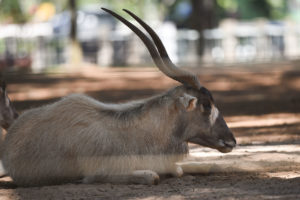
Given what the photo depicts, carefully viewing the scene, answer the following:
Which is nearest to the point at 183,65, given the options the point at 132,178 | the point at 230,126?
the point at 230,126

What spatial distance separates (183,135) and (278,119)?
6185 mm

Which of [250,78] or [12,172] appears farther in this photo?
[250,78]

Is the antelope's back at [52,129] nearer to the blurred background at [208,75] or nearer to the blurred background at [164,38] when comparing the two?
the blurred background at [208,75]

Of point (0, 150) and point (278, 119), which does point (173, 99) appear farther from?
point (278, 119)

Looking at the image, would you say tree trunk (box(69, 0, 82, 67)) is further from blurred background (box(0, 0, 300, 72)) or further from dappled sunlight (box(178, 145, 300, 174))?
dappled sunlight (box(178, 145, 300, 174))

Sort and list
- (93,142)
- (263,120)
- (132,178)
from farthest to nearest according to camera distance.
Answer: (263,120)
(93,142)
(132,178)

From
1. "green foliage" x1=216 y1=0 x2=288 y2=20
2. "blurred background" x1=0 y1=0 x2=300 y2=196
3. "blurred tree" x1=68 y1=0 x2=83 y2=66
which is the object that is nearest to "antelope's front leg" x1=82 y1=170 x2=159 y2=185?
"blurred background" x1=0 y1=0 x2=300 y2=196

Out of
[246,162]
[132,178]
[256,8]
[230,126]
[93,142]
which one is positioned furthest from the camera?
[256,8]

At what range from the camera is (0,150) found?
22.2 ft

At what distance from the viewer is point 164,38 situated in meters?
29.4

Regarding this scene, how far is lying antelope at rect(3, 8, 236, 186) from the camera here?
6.07m

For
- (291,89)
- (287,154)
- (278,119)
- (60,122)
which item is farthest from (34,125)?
(291,89)

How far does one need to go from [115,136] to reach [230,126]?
17.3 ft

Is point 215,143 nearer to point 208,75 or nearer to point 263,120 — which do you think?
point 263,120
